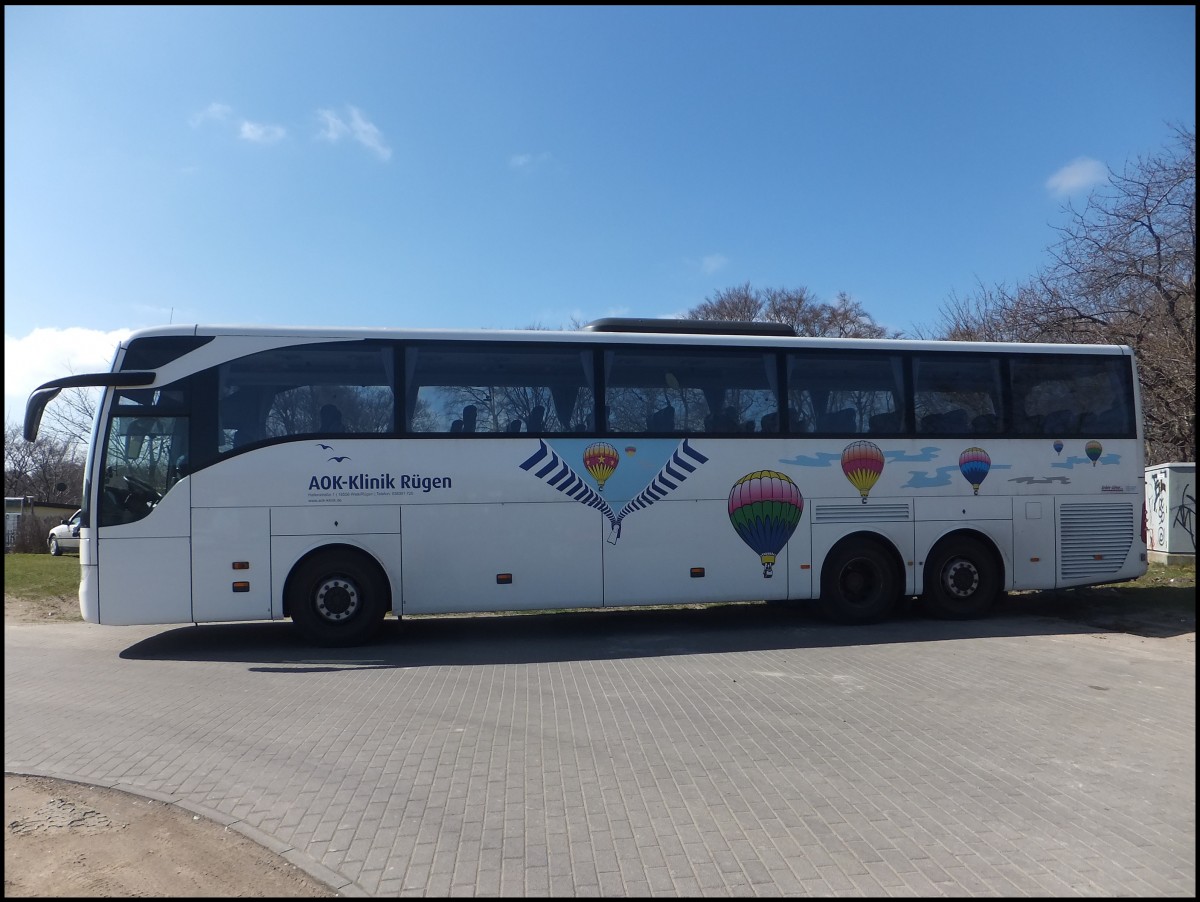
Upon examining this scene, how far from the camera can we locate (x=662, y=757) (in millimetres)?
5719

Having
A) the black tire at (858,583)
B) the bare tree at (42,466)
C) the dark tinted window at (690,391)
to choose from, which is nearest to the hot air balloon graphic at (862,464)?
the black tire at (858,583)

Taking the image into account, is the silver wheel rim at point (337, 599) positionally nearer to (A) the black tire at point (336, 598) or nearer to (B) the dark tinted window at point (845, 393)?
(A) the black tire at point (336, 598)

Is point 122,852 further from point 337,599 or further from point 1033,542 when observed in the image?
point 1033,542

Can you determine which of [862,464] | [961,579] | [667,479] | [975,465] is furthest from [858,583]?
[667,479]

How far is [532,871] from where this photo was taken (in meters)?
4.06

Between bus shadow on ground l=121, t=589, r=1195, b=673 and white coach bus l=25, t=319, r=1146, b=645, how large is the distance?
0.47 m

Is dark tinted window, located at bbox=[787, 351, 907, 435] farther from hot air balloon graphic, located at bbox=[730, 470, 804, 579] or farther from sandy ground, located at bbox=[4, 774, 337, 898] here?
sandy ground, located at bbox=[4, 774, 337, 898]

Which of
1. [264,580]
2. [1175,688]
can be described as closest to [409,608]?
[264,580]

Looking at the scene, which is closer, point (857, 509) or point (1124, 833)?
point (1124, 833)

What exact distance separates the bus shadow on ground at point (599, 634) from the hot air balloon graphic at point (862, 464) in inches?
75.6

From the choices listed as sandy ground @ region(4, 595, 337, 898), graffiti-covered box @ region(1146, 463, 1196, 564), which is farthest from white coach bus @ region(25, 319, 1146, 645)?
sandy ground @ region(4, 595, 337, 898)

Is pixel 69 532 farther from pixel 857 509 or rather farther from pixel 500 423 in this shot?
pixel 857 509

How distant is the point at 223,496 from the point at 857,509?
7.96 metres

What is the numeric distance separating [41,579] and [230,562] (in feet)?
29.7
